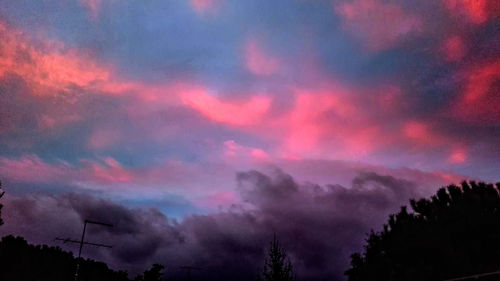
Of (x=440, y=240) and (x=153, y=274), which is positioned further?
(x=153, y=274)

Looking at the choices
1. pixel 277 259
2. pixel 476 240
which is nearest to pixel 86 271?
pixel 277 259

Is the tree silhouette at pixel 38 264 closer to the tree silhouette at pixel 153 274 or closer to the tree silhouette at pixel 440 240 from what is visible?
the tree silhouette at pixel 153 274

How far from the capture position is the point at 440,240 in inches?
1201

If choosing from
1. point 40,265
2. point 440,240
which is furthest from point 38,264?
point 440,240

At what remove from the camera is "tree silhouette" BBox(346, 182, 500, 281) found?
90.8 feet

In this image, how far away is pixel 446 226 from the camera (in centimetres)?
3175

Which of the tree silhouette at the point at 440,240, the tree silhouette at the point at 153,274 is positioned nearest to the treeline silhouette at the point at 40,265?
the tree silhouette at the point at 153,274

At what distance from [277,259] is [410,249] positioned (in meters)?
13.1

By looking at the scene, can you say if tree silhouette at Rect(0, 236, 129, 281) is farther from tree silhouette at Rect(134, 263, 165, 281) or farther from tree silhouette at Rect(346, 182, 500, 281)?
tree silhouette at Rect(346, 182, 500, 281)

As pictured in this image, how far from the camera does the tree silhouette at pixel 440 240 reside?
27.7 m

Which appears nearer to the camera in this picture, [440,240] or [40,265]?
[440,240]

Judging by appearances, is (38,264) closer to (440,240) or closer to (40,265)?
(40,265)

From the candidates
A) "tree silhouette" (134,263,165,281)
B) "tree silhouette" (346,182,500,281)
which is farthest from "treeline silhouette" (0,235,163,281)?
"tree silhouette" (346,182,500,281)

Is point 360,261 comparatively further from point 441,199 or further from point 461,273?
point 461,273
